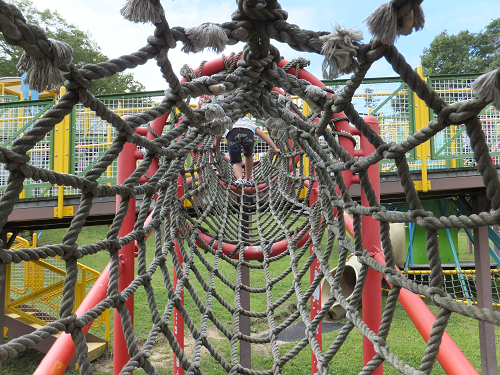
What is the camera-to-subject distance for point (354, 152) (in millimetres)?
1512

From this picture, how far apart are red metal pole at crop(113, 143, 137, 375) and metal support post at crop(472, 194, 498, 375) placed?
279 cm

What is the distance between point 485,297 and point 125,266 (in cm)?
292

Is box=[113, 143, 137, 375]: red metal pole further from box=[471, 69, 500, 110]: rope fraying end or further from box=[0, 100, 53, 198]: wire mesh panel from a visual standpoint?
box=[0, 100, 53, 198]: wire mesh panel

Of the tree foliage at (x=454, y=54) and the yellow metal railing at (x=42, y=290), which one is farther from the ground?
the tree foliage at (x=454, y=54)

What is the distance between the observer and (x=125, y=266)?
1.22 m

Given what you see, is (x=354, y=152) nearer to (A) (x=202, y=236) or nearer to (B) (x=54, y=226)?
(A) (x=202, y=236)

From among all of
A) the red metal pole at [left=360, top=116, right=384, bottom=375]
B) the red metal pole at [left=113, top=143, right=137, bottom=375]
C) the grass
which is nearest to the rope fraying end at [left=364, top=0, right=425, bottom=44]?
the red metal pole at [left=360, top=116, right=384, bottom=375]

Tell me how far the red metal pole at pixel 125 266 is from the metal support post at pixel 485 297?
9.15ft

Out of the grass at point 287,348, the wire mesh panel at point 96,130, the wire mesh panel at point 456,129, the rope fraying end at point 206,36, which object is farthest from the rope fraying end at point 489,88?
the grass at point 287,348

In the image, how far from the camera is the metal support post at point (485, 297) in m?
2.81

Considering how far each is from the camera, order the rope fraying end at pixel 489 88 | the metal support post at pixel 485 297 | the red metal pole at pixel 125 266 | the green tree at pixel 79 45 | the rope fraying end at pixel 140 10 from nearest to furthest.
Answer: the rope fraying end at pixel 489 88
the rope fraying end at pixel 140 10
the red metal pole at pixel 125 266
the metal support post at pixel 485 297
the green tree at pixel 79 45

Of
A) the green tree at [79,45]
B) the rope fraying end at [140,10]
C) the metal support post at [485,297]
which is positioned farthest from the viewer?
the green tree at [79,45]

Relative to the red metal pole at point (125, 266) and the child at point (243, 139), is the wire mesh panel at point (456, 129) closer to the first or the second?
the child at point (243, 139)

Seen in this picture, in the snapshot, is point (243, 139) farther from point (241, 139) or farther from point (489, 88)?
point (489, 88)
